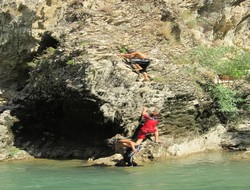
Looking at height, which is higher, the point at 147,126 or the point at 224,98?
the point at 224,98

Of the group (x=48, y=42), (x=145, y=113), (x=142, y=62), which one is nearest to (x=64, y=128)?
(x=142, y=62)

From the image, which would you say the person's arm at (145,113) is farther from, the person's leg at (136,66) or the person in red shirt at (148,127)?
the person's leg at (136,66)

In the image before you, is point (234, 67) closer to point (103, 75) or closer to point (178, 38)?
point (178, 38)

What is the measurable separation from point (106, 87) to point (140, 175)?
4.81 meters

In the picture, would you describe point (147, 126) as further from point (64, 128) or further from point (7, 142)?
point (7, 142)

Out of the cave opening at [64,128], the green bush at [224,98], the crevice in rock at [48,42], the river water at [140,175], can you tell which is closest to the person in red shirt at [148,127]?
the river water at [140,175]

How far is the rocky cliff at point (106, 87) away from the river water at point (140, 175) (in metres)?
1.67

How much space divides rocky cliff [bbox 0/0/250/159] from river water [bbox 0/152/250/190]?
65.7 inches

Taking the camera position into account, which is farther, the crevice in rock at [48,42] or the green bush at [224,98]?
the crevice in rock at [48,42]

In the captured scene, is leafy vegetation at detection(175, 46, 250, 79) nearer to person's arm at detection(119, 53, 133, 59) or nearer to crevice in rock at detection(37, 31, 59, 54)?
person's arm at detection(119, 53, 133, 59)

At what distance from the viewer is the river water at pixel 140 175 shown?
32.8 feet

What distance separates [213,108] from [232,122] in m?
1.24

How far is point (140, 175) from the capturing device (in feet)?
38.1

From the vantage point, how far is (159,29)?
63.8 feet
